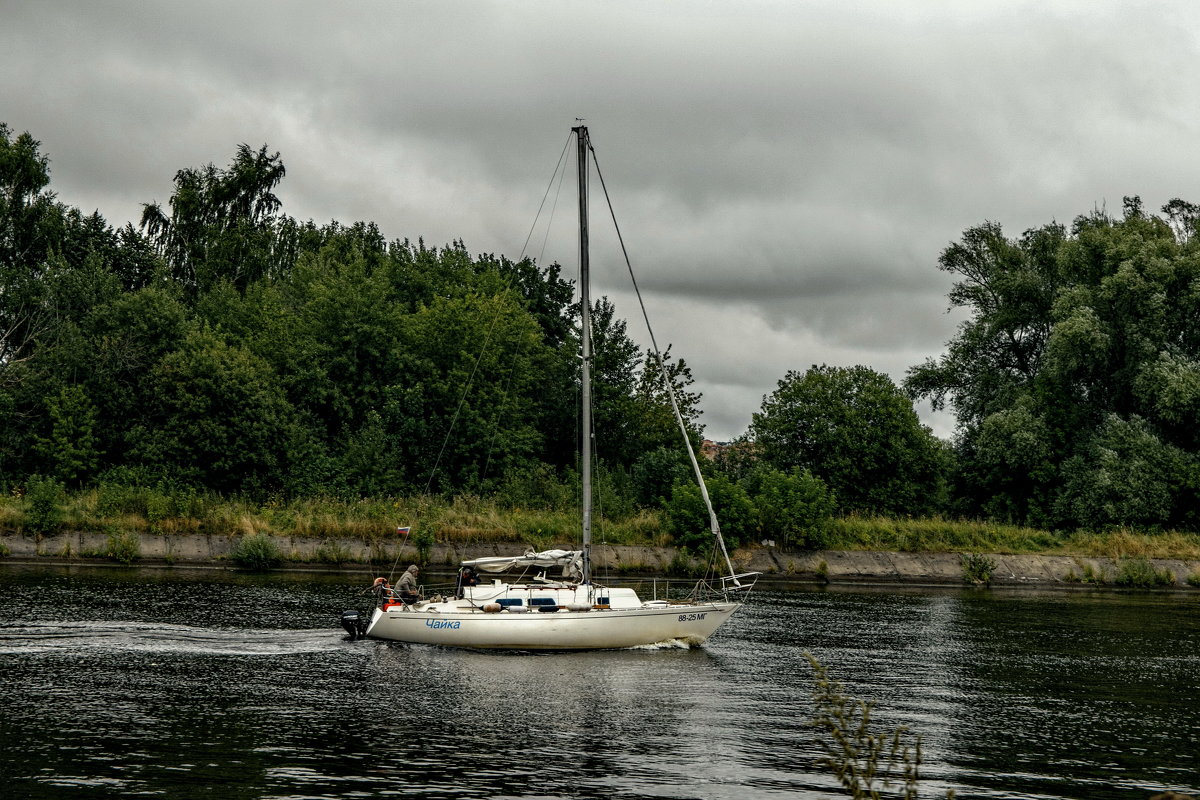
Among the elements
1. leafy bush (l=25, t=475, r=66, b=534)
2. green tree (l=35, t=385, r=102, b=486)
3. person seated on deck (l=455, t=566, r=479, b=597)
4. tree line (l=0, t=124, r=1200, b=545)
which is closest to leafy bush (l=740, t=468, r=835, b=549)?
tree line (l=0, t=124, r=1200, b=545)

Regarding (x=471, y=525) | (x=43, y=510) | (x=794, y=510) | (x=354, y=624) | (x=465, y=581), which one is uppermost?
(x=794, y=510)

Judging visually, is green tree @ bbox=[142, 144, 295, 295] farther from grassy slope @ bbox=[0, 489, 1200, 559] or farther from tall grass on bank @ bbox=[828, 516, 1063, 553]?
tall grass on bank @ bbox=[828, 516, 1063, 553]

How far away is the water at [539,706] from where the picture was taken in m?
18.9

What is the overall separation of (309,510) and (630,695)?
36.5 metres

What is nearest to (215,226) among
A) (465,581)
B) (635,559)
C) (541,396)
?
(541,396)

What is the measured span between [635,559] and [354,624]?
26.9 metres

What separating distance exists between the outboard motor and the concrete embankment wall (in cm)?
1936

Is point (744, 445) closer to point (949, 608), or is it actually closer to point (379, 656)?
point (949, 608)

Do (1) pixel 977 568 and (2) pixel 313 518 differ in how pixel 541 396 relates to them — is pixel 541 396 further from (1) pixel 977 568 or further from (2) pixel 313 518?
(1) pixel 977 568

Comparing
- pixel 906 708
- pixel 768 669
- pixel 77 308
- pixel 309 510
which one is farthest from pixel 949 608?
pixel 77 308

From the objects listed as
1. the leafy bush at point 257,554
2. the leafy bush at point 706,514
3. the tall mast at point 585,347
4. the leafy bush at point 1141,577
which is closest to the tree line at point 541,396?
the leafy bush at point 706,514

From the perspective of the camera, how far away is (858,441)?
68.6 m

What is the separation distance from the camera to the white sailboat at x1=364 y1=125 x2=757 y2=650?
32.9 m

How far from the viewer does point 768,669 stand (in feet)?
100
